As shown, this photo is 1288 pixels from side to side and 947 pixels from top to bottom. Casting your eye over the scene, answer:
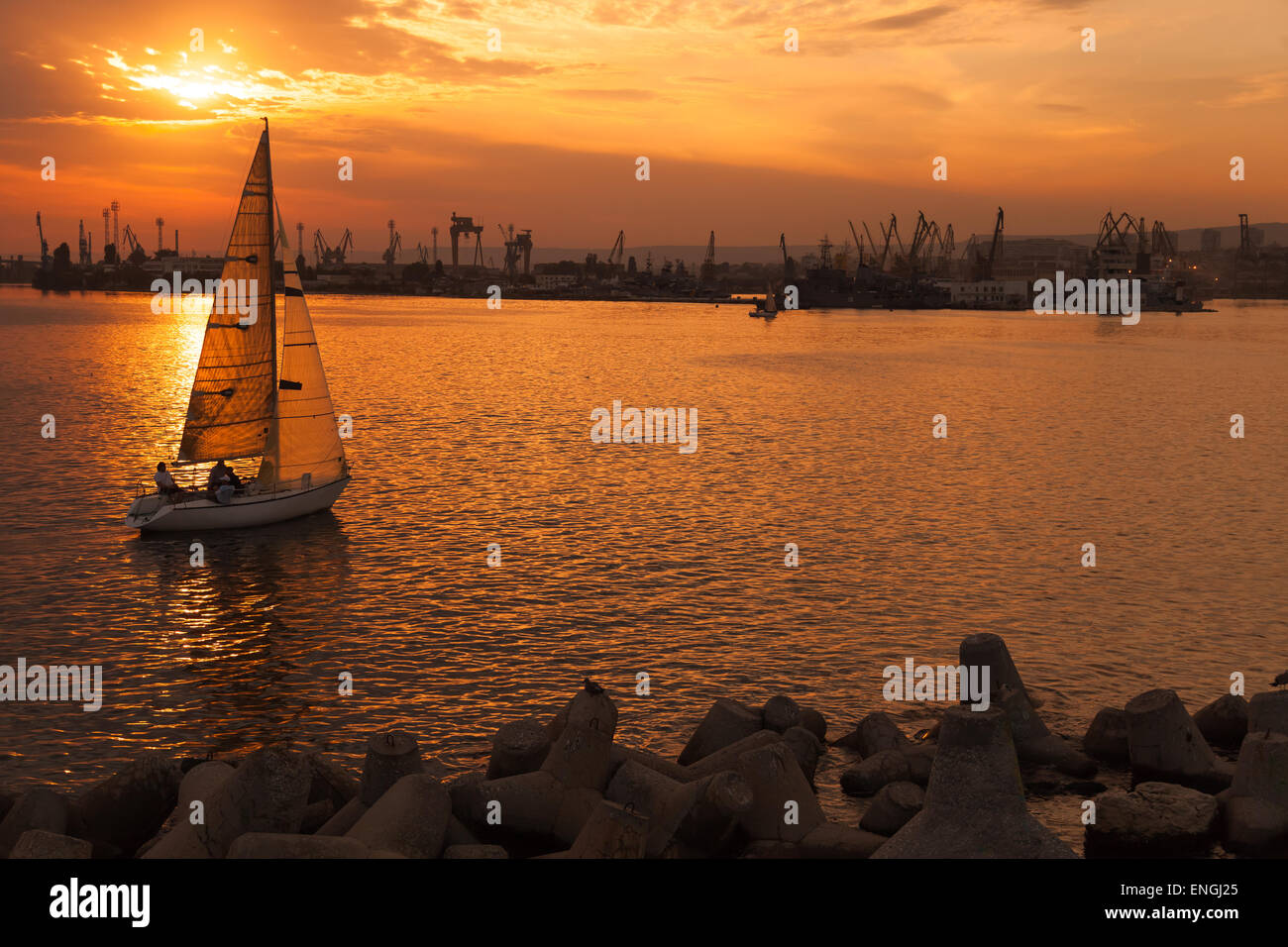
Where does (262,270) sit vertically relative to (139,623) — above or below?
above

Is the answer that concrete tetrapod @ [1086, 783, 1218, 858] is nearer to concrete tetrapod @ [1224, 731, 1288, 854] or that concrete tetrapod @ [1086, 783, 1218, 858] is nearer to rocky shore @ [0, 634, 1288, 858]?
rocky shore @ [0, 634, 1288, 858]

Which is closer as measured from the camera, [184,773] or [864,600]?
[184,773]

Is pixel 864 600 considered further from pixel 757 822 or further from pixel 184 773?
pixel 184 773

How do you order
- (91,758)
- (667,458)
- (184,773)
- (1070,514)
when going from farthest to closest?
(667,458) < (1070,514) < (91,758) < (184,773)

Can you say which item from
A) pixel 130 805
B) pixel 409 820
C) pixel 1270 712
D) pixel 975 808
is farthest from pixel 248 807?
pixel 1270 712

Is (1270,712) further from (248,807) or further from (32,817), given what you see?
(32,817)

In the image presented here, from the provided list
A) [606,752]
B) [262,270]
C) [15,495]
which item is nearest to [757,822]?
[606,752]

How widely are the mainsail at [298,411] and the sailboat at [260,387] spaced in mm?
33

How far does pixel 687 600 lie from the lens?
91.8 feet

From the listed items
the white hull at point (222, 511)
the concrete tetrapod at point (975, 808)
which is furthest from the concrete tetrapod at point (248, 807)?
the white hull at point (222, 511)

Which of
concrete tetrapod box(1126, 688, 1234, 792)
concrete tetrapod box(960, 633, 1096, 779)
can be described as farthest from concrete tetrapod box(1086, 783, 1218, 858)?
concrete tetrapod box(960, 633, 1096, 779)

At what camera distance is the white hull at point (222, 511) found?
1339 inches

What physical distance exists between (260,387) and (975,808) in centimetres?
3094

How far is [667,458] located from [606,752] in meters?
39.9
